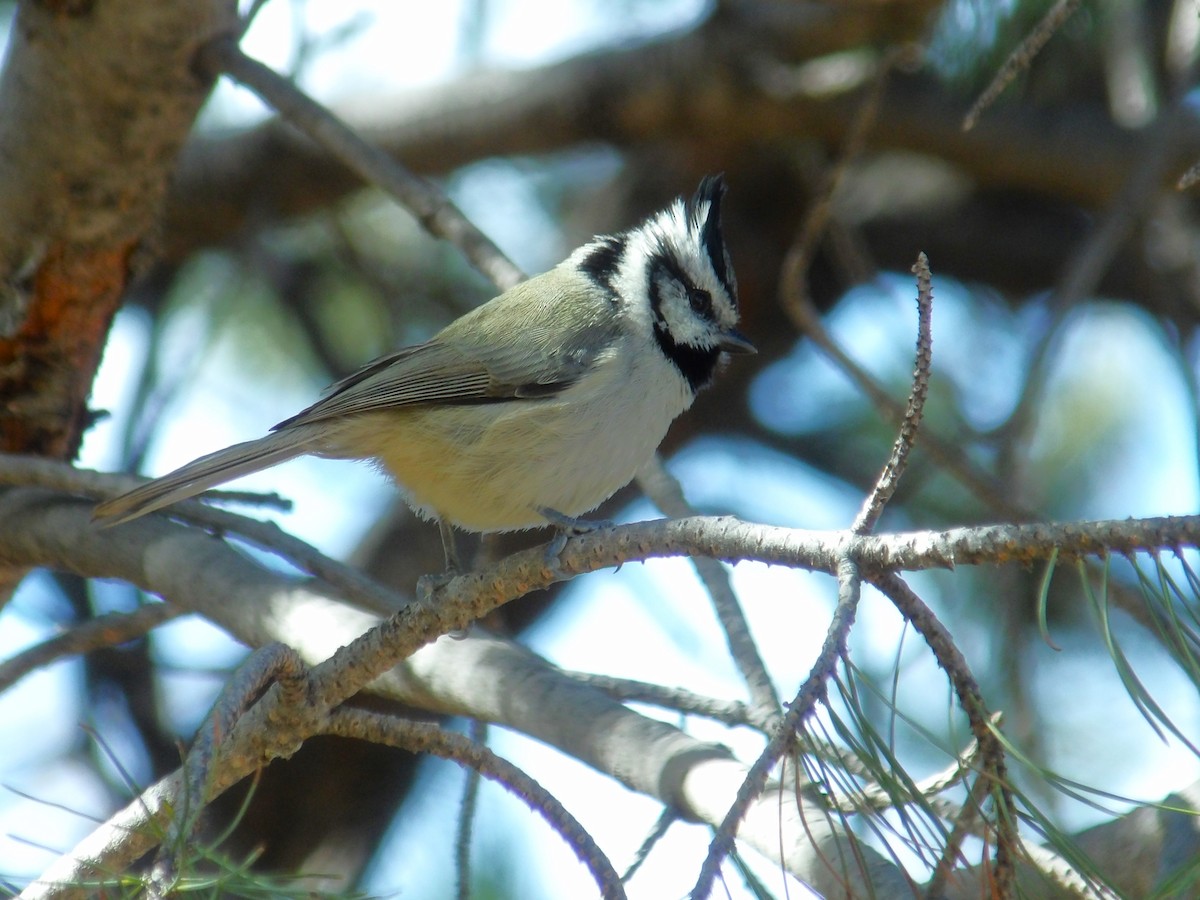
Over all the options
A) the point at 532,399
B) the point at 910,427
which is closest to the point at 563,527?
the point at 532,399

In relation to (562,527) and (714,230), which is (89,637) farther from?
(714,230)

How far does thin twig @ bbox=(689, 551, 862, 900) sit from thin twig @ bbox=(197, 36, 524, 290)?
1.93 meters

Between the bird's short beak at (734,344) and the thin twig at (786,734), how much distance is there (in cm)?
187

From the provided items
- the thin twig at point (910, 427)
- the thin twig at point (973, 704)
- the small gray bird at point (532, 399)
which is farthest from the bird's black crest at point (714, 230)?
the thin twig at point (973, 704)

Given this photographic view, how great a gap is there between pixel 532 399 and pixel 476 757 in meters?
1.29

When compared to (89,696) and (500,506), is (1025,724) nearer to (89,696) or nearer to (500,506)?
(500,506)

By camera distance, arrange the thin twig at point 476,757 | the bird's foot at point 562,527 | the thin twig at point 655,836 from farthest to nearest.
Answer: the thin twig at point 655,836
the bird's foot at point 562,527
the thin twig at point 476,757

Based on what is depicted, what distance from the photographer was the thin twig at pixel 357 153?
307 centimetres

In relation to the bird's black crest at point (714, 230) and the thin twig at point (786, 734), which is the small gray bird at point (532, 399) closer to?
the bird's black crest at point (714, 230)

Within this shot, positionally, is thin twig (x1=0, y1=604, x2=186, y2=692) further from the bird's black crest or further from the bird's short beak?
the bird's black crest

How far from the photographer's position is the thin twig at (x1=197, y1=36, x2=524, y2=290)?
307 cm

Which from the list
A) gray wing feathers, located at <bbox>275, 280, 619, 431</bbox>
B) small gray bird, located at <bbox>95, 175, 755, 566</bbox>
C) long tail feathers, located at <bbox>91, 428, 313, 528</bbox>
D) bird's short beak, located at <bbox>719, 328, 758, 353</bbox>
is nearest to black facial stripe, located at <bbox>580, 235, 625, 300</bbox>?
small gray bird, located at <bbox>95, 175, 755, 566</bbox>

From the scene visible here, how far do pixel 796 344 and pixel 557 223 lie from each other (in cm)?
121

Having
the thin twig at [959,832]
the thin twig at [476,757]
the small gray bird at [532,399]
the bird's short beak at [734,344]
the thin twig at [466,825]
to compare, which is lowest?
the thin twig at [959,832]
